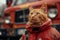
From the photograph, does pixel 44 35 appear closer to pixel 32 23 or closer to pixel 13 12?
pixel 32 23

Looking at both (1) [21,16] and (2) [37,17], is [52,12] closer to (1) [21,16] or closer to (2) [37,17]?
(1) [21,16]

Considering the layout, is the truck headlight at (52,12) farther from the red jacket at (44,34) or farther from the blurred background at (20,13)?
the red jacket at (44,34)

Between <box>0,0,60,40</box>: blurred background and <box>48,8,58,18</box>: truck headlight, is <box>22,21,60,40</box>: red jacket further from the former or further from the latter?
<box>48,8,58,18</box>: truck headlight

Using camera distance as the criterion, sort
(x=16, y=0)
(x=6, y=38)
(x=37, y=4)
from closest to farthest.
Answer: (x=6, y=38), (x=37, y=4), (x=16, y=0)

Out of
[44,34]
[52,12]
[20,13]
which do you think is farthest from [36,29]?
[20,13]

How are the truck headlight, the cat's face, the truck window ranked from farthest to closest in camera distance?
the truck window < the truck headlight < the cat's face

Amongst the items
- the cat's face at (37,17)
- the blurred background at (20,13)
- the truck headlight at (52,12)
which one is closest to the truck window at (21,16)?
the blurred background at (20,13)

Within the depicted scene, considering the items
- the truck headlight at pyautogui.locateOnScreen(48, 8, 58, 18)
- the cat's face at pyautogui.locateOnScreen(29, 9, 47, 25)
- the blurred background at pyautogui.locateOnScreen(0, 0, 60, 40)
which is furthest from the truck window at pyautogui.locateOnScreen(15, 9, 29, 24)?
the cat's face at pyautogui.locateOnScreen(29, 9, 47, 25)

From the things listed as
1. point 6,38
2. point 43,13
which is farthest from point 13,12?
point 43,13

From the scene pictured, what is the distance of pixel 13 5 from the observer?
14484mm

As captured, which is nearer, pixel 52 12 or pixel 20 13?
pixel 52 12

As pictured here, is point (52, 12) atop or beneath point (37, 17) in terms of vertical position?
atop

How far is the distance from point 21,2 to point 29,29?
29.5ft

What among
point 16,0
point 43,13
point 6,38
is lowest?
point 6,38
